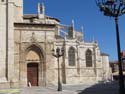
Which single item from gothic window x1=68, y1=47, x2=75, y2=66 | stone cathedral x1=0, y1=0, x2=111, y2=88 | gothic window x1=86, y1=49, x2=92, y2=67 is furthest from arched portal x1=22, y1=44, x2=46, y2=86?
gothic window x1=86, y1=49, x2=92, y2=67

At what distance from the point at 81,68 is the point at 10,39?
24.9 m

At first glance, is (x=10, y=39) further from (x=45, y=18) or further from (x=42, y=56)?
(x=45, y=18)

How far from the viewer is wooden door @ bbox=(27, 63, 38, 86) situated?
4181 cm

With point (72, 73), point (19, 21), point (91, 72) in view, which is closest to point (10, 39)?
point (19, 21)

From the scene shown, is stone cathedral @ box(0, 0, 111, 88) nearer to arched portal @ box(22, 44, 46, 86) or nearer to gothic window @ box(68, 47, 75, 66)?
arched portal @ box(22, 44, 46, 86)

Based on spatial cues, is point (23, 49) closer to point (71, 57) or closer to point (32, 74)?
point (32, 74)

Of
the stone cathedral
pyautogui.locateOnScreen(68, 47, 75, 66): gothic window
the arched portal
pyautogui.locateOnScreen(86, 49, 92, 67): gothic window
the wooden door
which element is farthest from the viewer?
pyautogui.locateOnScreen(86, 49, 92, 67): gothic window

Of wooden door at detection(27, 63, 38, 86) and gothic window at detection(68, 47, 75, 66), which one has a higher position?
gothic window at detection(68, 47, 75, 66)

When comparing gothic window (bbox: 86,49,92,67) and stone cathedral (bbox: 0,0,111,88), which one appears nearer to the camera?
stone cathedral (bbox: 0,0,111,88)

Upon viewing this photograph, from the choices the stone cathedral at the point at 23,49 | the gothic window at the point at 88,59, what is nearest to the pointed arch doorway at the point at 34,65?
the stone cathedral at the point at 23,49

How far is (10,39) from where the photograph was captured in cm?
4019

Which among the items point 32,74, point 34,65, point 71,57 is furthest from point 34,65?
point 71,57

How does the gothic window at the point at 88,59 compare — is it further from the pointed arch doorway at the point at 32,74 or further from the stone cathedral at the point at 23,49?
the pointed arch doorway at the point at 32,74

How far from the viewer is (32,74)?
41.8 metres
